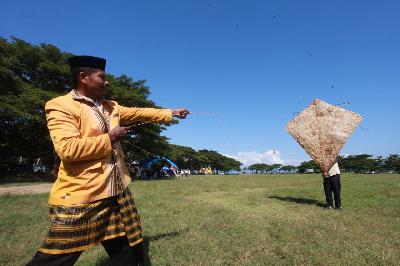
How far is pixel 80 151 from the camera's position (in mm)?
2701

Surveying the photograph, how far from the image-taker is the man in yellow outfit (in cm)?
278

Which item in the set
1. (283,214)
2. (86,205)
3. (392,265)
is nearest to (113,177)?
(86,205)

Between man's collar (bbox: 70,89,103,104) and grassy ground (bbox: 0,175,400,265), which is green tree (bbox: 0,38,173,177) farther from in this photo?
man's collar (bbox: 70,89,103,104)

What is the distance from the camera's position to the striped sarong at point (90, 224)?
9.25 ft

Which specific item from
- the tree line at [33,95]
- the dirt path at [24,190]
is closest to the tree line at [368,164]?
the tree line at [33,95]

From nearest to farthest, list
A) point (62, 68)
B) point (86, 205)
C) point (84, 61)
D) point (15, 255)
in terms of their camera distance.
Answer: point (86, 205)
point (84, 61)
point (15, 255)
point (62, 68)

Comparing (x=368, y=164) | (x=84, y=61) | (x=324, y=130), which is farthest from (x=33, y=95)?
(x=368, y=164)

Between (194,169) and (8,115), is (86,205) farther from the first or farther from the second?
(194,169)

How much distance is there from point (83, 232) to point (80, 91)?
1.29 metres

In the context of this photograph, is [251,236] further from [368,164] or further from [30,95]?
[368,164]

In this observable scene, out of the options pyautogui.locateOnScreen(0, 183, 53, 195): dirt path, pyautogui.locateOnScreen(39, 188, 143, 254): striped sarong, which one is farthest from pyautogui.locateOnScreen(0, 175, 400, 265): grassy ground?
pyautogui.locateOnScreen(0, 183, 53, 195): dirt path

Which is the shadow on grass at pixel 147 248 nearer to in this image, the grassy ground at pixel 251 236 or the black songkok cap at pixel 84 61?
the grassy ground at pixel 251 236

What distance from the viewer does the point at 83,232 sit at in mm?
2943

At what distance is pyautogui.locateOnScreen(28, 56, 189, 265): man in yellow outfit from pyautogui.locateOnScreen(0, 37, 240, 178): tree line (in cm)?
1927
